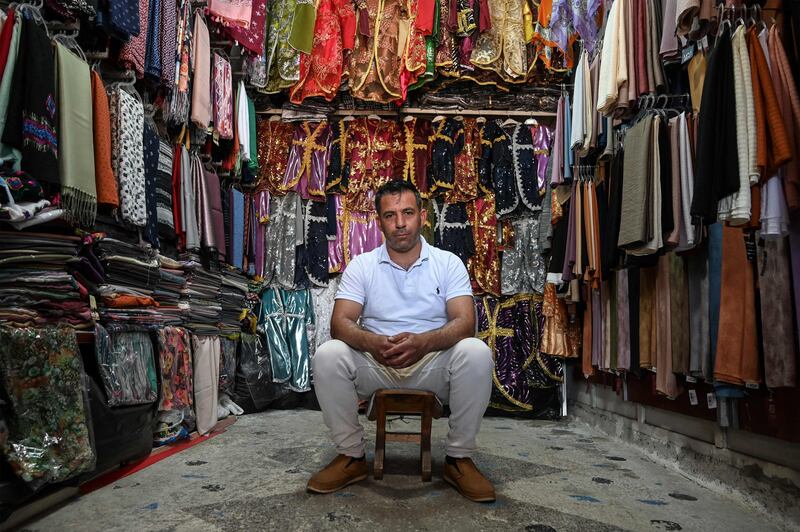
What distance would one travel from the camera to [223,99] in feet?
12.2

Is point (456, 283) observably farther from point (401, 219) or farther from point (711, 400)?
point (711, 400)

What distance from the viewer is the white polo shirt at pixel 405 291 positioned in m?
2.33

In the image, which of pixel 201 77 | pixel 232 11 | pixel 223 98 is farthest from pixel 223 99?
pixel 232 11

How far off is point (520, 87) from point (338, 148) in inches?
69.2

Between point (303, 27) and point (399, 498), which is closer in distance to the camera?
point (399, 498)

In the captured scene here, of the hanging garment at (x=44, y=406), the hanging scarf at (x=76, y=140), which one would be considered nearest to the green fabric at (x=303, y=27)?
the hanging scarf at (x=76, y=140)

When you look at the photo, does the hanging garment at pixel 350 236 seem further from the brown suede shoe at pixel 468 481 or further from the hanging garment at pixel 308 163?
the brown suede shoe at pixel 468 481

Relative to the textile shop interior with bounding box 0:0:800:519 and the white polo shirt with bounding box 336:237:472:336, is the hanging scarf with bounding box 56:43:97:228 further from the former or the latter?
the white polo shirt with bounding box 336:237:472:336

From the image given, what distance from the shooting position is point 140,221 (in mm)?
2602

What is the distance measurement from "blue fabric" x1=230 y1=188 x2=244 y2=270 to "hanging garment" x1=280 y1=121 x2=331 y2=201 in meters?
0.55

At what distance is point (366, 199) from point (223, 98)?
4.97ft

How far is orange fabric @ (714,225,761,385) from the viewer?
1826 millimetres

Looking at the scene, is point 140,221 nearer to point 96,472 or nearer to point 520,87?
point 96,472

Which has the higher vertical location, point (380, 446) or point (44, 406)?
point (44, 406)
